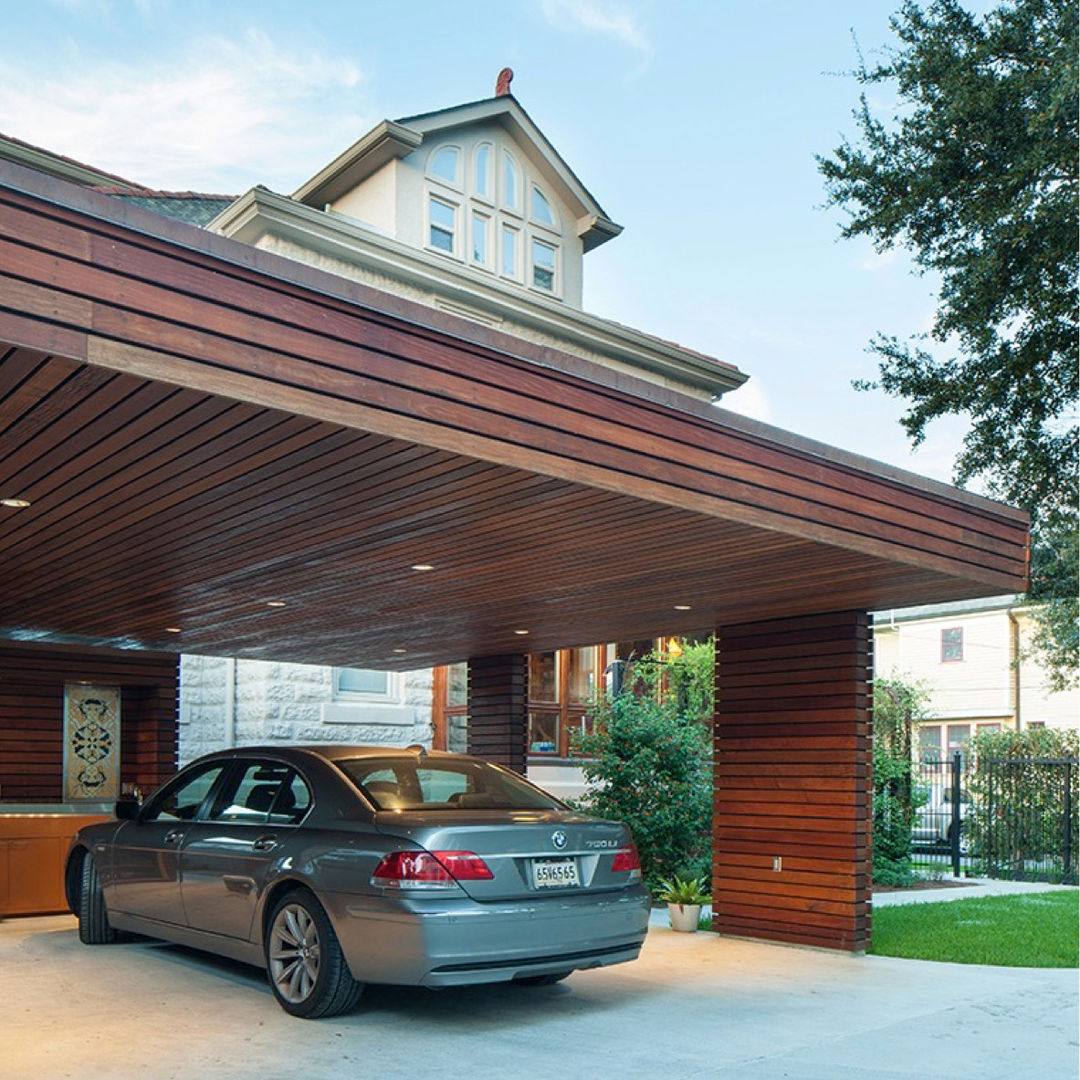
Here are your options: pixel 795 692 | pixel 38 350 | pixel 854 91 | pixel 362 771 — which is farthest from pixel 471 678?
A: pixel 38 350

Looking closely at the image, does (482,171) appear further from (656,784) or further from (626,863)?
(626,863)

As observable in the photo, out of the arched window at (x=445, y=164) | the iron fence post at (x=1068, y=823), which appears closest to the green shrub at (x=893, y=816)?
the iron fence post at (x=1068, y=823)

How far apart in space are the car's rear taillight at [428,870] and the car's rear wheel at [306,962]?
1.75ft

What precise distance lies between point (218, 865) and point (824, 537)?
3818 millimetres

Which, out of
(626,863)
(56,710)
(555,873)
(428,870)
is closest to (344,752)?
(428,870)

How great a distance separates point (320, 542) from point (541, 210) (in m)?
12.9

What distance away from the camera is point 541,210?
1944 centimetres

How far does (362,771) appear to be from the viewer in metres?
7.26

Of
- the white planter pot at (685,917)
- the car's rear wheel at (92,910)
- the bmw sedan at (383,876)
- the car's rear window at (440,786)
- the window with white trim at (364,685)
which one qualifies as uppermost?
the window with white trim at (364,685)

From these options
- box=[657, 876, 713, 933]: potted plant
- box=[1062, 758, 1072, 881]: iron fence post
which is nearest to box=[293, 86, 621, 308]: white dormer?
box=[1062, 758, 1072, 881]: iron fence post

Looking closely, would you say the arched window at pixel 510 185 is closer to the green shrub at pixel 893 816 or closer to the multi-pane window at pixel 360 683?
the multi-pane window at pixel 360 683

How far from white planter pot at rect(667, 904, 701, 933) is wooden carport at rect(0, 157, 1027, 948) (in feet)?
0.74

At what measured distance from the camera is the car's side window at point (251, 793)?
7504mm

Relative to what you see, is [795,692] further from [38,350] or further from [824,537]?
[38,350]
